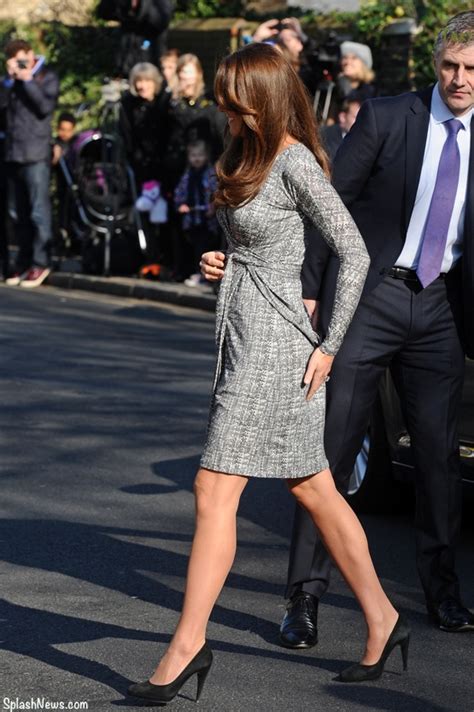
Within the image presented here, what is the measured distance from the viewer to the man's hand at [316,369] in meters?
4.59

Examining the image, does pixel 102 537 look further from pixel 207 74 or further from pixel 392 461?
pixel 207 74

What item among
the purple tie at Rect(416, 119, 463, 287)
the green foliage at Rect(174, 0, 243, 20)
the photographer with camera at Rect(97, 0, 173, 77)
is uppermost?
the green foliage at Rect(174, 0, 243, 20)

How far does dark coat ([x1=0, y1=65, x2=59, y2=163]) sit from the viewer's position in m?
15.6

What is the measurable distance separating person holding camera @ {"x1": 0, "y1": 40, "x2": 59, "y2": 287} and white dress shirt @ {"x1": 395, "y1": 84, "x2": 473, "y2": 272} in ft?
35.2

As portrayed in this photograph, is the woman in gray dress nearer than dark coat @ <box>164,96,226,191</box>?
Yes

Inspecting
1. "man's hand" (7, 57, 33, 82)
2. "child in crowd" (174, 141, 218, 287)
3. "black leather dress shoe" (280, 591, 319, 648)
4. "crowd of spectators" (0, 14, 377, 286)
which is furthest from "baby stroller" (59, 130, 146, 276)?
"black leather dress shoe" (280, 591, 319, 648)

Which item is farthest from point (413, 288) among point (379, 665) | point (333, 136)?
point (333, 136)

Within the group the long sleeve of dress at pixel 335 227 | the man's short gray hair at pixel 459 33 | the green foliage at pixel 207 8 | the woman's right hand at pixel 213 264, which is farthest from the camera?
the green foliage at pixel 207 8

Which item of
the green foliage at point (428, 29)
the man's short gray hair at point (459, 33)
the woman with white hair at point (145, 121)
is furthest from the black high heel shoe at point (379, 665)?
the green foliage at point (428, 29)

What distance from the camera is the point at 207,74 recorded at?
2103 cm

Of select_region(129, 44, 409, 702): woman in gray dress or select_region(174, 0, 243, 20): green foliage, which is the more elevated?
select_region(174, 0, 243, 20): green foliage

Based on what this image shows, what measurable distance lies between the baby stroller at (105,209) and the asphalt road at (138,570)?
5.79 m

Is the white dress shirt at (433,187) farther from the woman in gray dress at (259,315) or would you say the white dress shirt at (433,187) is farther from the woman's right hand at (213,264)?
the woman's right hand at (213,264)

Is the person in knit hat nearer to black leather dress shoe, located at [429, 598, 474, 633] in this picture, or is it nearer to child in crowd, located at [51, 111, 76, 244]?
child in crowd, located at [51, 111, 76, 244]
